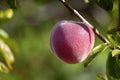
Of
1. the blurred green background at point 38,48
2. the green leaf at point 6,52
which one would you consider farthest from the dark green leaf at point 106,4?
the blurred green background at point 38,48

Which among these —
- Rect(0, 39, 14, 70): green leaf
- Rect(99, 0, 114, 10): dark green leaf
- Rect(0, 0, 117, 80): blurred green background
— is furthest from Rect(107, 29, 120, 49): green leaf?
Rect(0, 0, 117, 80): blurred green background

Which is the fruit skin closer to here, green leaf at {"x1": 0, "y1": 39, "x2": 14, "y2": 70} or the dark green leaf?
the dark green leaf

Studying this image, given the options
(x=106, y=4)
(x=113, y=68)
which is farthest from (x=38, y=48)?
(x=113, y=68)

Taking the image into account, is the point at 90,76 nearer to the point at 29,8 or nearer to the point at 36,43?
the point at 36,43

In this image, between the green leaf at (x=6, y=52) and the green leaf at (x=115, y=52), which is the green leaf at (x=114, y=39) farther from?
the green leaf at (x=6, y=52)

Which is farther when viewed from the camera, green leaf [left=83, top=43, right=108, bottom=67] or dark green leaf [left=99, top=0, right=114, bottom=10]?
dark green leaf [left=99, top=0, right=114, bottom=10]
